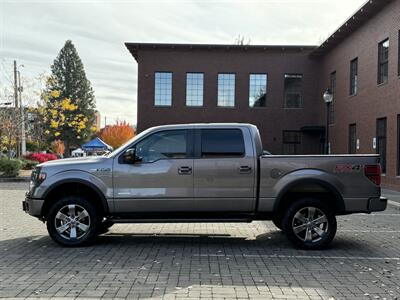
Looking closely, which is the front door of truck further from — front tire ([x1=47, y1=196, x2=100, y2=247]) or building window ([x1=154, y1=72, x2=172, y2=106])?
building window ([x1=154, y1=72, x2=172, y2=106])

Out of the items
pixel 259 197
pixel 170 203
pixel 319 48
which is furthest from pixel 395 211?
pixel 319 48

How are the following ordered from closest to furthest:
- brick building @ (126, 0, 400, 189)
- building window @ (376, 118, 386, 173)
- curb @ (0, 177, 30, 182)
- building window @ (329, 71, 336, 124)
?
building window @ (376, 118, 386, 173) → curb @ (0, 177, 30, 182) → building window @ (329, 71, 336, 124) → brick building @ (126, 0, 400, 189)

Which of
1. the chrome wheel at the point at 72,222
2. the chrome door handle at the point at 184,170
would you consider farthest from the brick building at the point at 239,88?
the chrome wheel at the point at 72,222

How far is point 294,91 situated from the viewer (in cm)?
3512

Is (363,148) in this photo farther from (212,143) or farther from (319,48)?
(212,143)

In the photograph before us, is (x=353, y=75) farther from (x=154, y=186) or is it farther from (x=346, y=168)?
(x=154, y=186)

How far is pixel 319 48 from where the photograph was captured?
3234 centimetres

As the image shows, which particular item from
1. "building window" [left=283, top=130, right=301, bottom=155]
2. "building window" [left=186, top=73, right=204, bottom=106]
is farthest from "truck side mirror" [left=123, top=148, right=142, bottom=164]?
"building window" [left=283, top=130, right=301, bottom=155]

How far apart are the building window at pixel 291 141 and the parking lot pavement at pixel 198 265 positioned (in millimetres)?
25107

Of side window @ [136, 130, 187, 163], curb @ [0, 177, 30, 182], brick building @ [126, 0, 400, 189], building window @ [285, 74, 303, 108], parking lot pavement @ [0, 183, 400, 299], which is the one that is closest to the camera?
parking lot pavement @ [0, 183, 400, 299]

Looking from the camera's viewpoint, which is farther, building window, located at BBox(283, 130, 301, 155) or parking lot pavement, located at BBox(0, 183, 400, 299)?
building window, located at BBox(283, 130, 301, 155)

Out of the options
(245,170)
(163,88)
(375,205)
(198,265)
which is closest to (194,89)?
(163,88)

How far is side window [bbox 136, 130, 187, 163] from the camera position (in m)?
8.16

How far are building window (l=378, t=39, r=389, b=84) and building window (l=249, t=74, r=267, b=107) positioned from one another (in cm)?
1283
